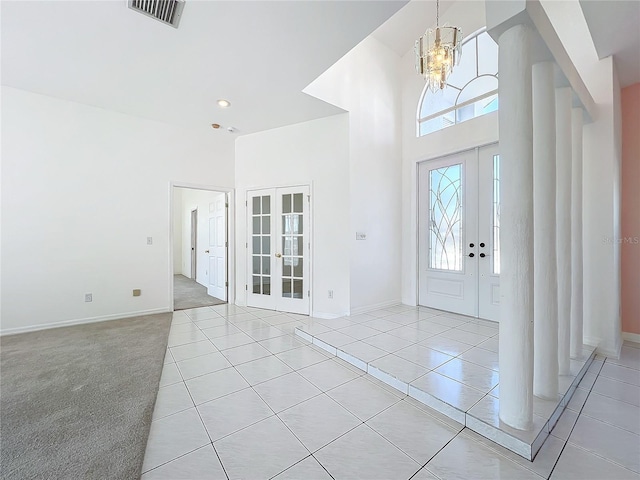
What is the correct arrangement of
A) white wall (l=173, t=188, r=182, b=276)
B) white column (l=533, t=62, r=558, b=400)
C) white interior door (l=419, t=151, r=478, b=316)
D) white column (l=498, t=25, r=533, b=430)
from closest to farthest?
white column (l=498, t=25, r=533, b=430), white column (l=533, t=62, r=558, b=400), white interior door (l=419, t=151, r=478, b=316), white wall (l=173, t=188, r=182, b=276)

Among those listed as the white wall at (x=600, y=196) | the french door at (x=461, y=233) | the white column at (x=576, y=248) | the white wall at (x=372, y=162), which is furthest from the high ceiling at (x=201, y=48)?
the french door at (x=461, y=233)

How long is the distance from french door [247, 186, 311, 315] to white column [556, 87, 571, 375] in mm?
2973

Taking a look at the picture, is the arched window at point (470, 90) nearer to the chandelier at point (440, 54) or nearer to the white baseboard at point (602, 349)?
the chandelier at point (440, 54)

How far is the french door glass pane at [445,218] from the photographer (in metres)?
4.09

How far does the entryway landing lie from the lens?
5.58 ft

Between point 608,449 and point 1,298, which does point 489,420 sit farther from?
point 1,298

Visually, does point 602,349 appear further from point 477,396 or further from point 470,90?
point 470,90

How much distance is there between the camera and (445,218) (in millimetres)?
4230

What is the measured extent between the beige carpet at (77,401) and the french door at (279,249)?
166 cm

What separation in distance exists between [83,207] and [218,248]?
2182 millimetres

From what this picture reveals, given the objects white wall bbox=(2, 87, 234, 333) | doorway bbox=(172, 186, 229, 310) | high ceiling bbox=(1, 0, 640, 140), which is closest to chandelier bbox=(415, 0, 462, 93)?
high ceiling bbox=(1, 0, 640, 140)

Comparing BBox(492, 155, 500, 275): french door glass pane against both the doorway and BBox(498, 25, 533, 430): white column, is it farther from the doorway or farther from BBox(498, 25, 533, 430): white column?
the doorway

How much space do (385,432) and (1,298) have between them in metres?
4.63

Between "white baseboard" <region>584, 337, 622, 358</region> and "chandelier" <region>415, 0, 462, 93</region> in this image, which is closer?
"white baseboard" <region>584, 337, 622, 358</region>
